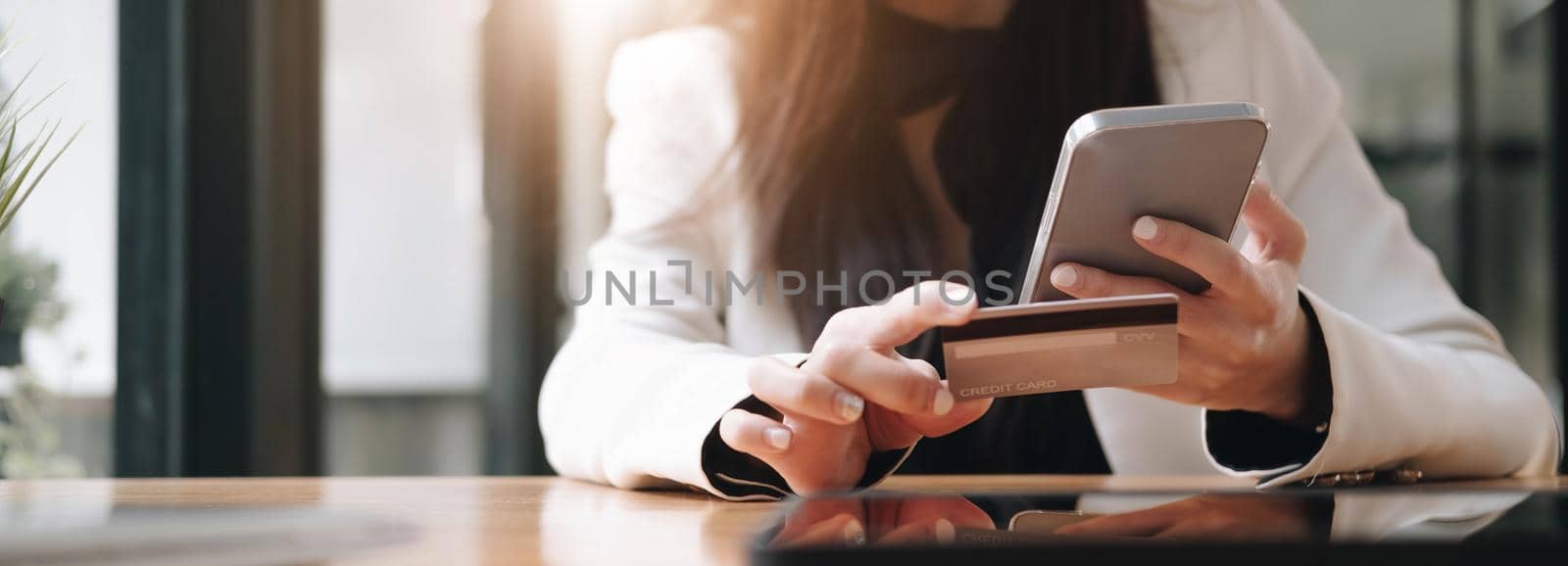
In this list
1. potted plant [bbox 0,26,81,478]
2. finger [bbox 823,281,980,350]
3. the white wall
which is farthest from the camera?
the white wall

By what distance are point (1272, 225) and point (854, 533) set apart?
383 mm

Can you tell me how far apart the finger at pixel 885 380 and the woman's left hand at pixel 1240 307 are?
103 millimetres

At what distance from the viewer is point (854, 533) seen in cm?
27

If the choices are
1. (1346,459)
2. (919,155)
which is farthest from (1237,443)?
(919,155)

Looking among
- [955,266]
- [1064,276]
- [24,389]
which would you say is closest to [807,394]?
[1064,276]

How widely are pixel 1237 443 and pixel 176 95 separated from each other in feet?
3.78

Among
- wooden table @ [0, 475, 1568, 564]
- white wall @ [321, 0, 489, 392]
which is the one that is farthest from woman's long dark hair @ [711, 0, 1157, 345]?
white wall @ [321, 0, 489, 392]

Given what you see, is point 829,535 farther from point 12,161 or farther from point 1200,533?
point 12,161

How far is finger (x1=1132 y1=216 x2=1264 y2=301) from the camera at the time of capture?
1.62 ft

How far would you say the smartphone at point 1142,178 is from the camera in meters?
0.47

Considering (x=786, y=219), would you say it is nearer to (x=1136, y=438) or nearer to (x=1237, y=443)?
(x=1136, y=438)

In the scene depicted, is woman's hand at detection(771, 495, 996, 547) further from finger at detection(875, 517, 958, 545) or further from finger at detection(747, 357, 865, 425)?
finger at detection(747, 357, 865, 425)

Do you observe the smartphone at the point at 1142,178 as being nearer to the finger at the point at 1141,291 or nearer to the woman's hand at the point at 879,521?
the finger at the point at 1141,291

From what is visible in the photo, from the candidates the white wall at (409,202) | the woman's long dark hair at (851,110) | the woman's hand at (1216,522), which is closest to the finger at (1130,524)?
the woman's hand at (1216,522)
